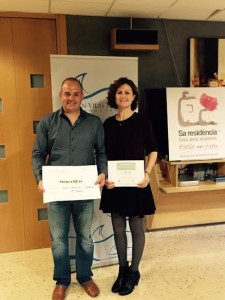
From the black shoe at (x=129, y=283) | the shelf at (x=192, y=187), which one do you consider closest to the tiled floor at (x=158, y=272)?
the black shoe at (x=129, y=283)

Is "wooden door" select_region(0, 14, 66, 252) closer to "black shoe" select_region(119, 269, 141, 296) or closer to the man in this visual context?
the man

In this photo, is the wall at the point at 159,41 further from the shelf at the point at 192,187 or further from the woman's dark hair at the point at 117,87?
the shelf at the point at 192,187

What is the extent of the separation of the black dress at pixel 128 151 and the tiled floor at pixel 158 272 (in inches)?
25.0

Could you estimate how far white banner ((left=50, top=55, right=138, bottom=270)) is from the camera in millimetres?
2264

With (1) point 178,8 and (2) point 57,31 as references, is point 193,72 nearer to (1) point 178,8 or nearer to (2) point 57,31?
(1) point 178,8


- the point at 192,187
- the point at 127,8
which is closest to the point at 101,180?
the point at 192,187

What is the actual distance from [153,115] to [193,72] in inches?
24.5

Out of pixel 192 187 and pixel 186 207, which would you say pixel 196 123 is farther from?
pixel 186 207

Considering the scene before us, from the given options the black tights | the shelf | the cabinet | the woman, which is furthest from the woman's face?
the shelf

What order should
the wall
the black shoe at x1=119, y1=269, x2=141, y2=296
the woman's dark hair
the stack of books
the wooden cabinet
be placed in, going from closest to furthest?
the woman's dark hair < the black shoe at x1=119, y1=269, x2=141, y2=296 < the wall < the stack of books < the wooden cabinet

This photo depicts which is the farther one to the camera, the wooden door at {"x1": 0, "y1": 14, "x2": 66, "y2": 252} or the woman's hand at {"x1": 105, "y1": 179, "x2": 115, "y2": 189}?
the wooden door at {"x1": 0, "y1": 14, "x2": 66, "y2": 252}

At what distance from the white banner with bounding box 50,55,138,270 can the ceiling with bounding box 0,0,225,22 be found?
0.45 m

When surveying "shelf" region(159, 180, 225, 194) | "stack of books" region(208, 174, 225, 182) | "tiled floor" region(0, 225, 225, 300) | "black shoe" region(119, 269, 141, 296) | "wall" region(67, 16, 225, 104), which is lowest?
"tiled floor" region(0, 225, 225, 300)

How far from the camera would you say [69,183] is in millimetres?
1924
